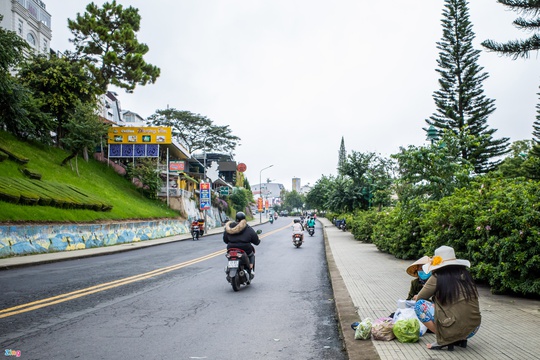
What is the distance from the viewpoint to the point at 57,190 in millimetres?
24938

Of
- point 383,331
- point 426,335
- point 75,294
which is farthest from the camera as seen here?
point 75,294

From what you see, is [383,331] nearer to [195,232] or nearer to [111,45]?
[195,232]

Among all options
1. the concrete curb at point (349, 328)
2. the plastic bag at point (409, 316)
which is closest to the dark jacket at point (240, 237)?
the concrete curb at point (349, 328)

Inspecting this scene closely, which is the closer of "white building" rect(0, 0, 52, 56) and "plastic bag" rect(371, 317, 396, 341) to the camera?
"plastic bag" rect(371, 317, 396, 341)

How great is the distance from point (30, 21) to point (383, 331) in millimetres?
58798

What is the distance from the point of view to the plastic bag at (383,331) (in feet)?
16.5

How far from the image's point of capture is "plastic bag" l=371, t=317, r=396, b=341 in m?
5.03

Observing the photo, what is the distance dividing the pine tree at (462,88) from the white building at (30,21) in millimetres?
37528

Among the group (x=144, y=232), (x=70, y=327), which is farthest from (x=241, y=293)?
(x=144, y=232)

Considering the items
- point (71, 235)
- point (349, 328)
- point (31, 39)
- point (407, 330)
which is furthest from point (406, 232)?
point (31, 39)

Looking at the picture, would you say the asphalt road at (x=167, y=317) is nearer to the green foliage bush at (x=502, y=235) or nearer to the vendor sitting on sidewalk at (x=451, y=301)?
the vendor sitting on sidewalk at (x=451, y=301)

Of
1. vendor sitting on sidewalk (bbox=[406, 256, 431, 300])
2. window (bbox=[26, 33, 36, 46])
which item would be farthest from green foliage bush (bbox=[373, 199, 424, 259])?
window (bbox=[26, 33, 36, 46])

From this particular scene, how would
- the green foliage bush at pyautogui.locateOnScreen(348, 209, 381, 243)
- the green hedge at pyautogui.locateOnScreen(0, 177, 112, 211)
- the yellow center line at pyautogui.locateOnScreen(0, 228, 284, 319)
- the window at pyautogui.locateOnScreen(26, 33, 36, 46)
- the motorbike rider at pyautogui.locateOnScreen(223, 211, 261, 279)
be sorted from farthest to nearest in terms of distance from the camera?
the window at pyautogui.locateOnScreen(26, 33, 36, 46) → the green foliage bush at pyautogui.locateOnScreen(348, 209, 381, 243) → the green hedge at pyautogui.locateOnScreen(0, 177, 112, 211) → the motorbike rider at pyautogui.locateOnScreen(223, 211, 261, 279) → the yellow center line at pyautogui.locateOnScreen(0, 228, 284, 319)

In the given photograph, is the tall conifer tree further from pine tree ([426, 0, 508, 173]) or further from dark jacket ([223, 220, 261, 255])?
pine tree ([426, 0, 508, 173])
